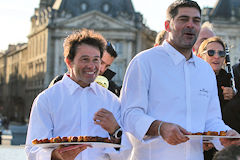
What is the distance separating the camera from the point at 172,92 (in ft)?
11.1

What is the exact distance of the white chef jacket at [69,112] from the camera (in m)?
3.67

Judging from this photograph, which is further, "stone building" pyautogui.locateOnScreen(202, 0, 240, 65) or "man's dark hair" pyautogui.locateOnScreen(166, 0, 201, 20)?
"stone building" pyautogui.locateOnScreen(202, 0, 240, 65)

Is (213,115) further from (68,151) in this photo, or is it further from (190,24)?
(68,151)

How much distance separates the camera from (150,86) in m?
3.42

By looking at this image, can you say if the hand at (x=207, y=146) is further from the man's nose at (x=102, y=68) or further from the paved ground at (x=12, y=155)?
the paved ground at (x=12, y=155)

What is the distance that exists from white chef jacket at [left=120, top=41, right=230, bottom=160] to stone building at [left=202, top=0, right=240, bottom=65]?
52413 mm

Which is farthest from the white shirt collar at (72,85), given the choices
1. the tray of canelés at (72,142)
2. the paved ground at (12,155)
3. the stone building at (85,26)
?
the stone building at (85,26)

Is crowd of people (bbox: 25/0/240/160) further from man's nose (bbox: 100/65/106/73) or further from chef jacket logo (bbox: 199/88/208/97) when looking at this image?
man's nose (bbox: 100/65/106/73)

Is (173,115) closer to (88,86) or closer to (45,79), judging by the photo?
(88,86)

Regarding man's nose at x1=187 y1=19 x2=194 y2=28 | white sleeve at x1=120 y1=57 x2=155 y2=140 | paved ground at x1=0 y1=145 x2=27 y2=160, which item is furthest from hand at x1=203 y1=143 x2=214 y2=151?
paved ground at x1=0 y1=145 x2=27 y2=160

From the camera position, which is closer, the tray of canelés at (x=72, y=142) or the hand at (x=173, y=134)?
the hand at (x=173, y=134)

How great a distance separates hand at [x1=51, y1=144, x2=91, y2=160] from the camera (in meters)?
3.35

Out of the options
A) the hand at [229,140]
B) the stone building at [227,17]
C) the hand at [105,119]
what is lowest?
the hand at [229,140]

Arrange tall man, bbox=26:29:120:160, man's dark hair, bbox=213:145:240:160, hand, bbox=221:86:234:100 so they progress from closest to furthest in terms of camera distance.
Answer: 1. man's dark hair, bbox=213:145:240:160
2. tall man, bbox=26:29:120:160
3. hand, bbox=221:86:234:100
